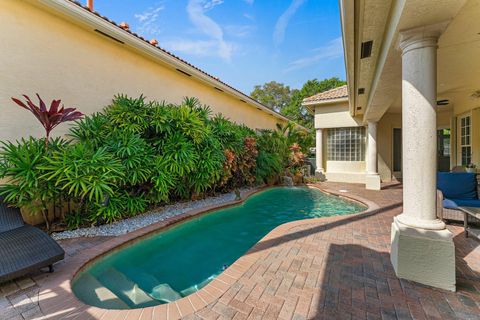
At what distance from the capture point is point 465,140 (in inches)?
433

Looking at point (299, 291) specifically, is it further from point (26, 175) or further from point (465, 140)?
point (465, 140)

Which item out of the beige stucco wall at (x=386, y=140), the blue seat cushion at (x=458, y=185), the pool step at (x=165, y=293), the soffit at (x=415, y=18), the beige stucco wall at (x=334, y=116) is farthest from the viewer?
the beige stucco wall at (x=334, y=116)

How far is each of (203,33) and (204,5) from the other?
2.22m

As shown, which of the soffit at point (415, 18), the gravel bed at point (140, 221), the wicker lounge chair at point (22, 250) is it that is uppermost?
the soffit at point (415, 18)

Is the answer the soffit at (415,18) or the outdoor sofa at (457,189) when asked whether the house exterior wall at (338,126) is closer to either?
the outdoor sofa at (457,189)

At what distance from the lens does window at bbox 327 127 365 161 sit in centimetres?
1528

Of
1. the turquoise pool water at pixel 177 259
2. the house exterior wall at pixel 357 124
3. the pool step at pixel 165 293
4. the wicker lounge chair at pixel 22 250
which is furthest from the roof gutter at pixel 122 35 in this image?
the house exterior wall at pixel 357 124

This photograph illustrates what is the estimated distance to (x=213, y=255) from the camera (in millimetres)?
5234

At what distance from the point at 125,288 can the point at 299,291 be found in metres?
3.05

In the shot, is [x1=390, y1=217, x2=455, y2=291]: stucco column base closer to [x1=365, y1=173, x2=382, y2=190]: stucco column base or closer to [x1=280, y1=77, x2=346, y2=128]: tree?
[x1=365, y1=173, x2=382, y2=190]: stucco column base

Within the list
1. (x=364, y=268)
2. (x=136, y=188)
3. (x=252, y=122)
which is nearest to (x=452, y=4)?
(x=364, y=268)

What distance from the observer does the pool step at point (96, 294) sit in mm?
3371

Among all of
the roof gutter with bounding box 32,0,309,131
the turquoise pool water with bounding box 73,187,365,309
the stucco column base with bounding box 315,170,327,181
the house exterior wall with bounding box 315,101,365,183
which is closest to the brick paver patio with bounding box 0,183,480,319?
the turquoise pool water with bounding box 73,187,365,309

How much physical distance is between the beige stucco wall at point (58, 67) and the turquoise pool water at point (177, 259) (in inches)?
175
